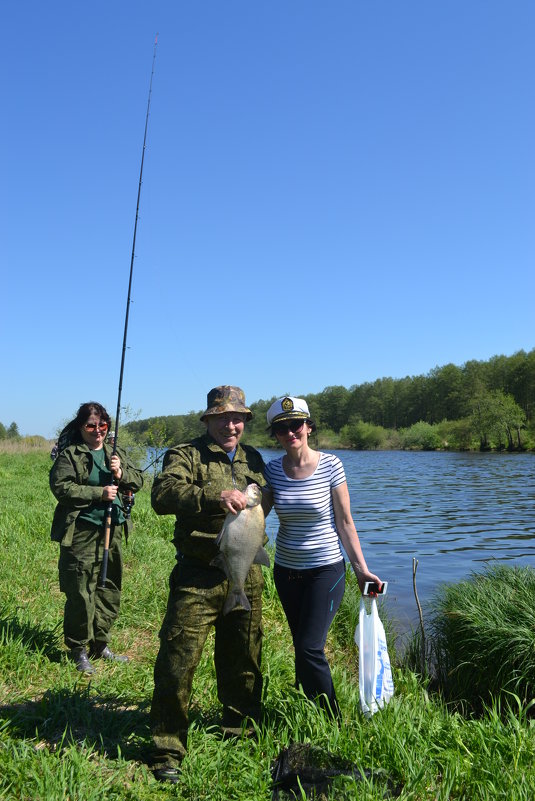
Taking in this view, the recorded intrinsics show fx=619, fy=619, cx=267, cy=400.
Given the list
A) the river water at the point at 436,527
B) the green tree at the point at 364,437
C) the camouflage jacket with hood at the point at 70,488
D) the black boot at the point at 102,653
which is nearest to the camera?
the camouflage jacket with hood at the point at 70,488

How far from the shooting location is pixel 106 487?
545cm

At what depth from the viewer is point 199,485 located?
389 centimetres

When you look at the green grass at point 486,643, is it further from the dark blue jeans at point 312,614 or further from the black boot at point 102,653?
the black boot at point 102,653

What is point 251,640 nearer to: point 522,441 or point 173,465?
point 173,465

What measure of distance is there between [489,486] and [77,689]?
29033mm

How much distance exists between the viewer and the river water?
41.3ft

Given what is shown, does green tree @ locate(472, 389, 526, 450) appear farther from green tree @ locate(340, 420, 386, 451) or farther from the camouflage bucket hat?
the camouflage bucket hat

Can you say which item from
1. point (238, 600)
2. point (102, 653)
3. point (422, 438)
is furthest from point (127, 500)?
point (422, 438)

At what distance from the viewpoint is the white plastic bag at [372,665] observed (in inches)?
163

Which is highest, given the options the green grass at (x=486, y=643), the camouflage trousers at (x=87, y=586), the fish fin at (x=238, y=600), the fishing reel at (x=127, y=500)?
the fishing reel at (x=127, y=500)

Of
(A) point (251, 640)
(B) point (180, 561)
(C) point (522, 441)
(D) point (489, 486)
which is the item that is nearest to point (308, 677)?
(A) point (251, 640)

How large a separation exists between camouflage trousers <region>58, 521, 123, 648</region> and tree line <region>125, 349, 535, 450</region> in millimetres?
20313

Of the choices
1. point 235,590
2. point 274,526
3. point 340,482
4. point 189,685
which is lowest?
point 274,526

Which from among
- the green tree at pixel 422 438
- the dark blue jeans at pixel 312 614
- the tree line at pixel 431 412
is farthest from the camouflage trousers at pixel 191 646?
the green tree at pixel 422 438
